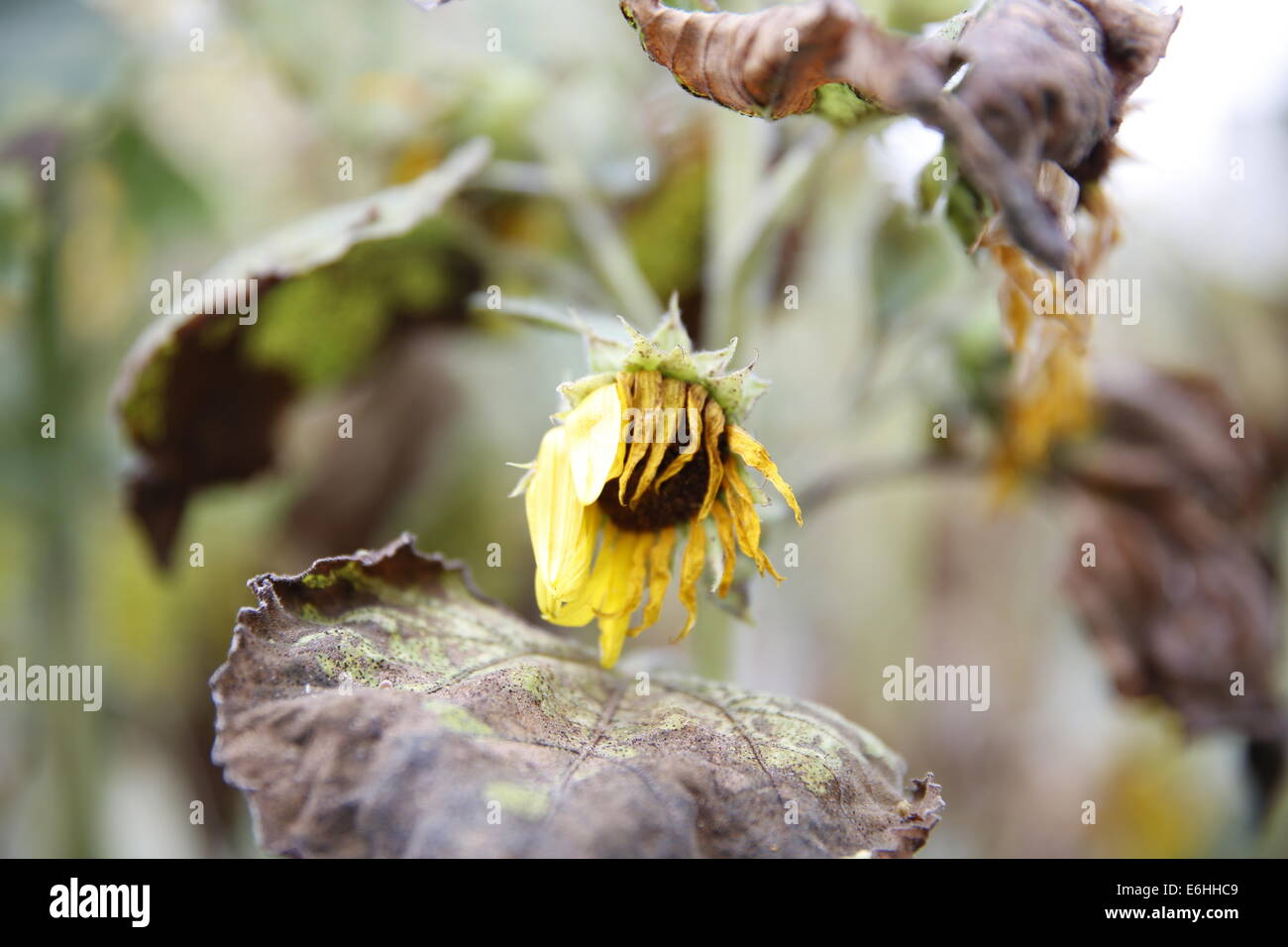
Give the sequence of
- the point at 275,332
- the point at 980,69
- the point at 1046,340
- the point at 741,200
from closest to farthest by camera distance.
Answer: the point at 980,69 → the point at 1046,340 → the point at 741,200 → the point at 275,332

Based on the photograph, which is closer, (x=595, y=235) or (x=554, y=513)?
(x=554, y=513)

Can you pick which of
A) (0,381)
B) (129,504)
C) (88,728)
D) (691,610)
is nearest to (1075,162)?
(691,610)

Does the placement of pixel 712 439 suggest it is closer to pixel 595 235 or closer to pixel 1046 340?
pixel 1046 340

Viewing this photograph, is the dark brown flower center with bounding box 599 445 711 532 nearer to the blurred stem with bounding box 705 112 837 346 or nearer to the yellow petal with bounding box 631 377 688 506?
the yellow petal with bounding box 631 377 688 506

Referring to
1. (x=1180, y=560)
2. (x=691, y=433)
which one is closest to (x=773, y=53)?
(x=691, y=433)

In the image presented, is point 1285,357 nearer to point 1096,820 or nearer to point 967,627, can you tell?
point 967,627

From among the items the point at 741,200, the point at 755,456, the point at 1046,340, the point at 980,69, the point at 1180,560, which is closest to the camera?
the point at 980,69

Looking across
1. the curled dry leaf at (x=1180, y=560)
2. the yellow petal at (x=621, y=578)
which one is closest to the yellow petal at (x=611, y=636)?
the yellow petal at (x=621, y=578)
